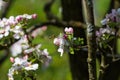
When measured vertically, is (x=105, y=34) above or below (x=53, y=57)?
above

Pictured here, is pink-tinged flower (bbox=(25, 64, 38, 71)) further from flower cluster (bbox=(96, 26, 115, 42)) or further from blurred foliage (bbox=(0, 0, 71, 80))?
blurred foliage (bbox=(0, 0, 71, 80))

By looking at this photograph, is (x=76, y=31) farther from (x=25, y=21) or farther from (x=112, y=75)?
(x=25, y=21)

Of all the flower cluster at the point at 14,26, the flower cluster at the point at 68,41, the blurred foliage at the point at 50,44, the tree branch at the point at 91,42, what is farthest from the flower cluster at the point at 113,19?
the blurred foliage at the point at 50,44

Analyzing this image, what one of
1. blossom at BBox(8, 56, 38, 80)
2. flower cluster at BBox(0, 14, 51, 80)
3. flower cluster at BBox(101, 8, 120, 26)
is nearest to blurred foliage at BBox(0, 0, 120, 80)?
flower cluster at BBox(0, 14, 51, 80)

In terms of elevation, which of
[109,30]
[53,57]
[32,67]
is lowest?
[53,57]

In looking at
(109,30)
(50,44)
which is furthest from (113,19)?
(50,44)

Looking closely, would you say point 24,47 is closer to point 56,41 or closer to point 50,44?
point 56,41

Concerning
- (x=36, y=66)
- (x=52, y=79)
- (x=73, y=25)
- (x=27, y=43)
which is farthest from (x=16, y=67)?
(x=52, y=79)

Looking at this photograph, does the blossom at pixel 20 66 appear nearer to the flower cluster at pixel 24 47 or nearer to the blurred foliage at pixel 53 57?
the flower cluster at pixel 24 47
